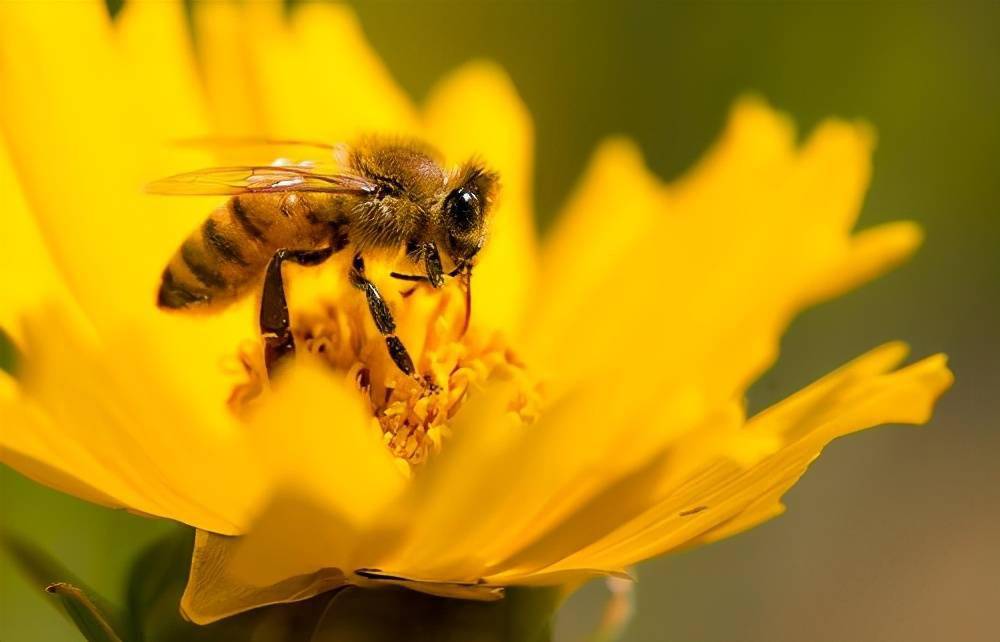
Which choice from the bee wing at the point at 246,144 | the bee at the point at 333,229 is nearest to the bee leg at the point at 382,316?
the bee at the point at 333,229

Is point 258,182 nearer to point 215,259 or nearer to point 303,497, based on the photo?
point 215,259

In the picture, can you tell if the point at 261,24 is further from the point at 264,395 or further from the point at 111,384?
the point at 111,384

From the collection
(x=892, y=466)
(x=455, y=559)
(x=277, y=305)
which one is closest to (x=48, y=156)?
(x=277, y=305)

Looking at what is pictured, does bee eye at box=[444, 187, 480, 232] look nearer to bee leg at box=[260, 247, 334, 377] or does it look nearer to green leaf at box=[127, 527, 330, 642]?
bee leg at box=[260, 247, 334, 377]

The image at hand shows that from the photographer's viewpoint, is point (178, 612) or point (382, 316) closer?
point (178, 612)

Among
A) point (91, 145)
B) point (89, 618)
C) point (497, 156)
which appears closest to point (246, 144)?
point (91, 145)

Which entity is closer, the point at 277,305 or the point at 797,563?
the point at 277,305

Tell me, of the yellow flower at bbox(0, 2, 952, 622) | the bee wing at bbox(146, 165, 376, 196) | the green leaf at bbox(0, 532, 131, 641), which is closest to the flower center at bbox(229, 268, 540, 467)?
the yellow flower at bbox(0, 2, 952, 622)
